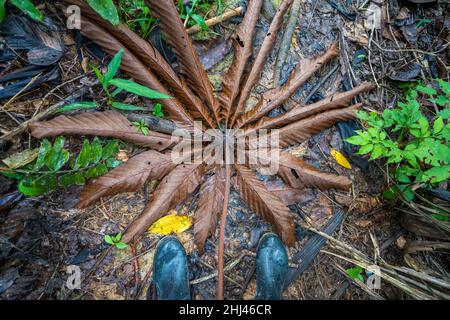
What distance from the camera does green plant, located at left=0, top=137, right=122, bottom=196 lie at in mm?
1570

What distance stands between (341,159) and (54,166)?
2003mm

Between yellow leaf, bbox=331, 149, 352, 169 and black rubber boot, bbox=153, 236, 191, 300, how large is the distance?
53.3 inches

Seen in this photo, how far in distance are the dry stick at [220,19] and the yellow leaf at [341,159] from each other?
1.32 meters

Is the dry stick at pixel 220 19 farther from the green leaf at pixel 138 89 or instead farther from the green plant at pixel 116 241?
the green plant at pixel 116 241

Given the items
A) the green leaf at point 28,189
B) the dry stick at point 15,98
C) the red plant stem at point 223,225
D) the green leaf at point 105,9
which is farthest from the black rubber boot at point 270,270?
the dry stick at point 15,98

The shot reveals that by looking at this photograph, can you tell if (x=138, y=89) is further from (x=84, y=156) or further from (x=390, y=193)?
(x=390, y=193)

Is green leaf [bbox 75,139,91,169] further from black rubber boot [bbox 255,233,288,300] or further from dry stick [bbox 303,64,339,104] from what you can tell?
dry stick [bbox 303,64,339,104]

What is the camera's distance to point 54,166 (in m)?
1.60

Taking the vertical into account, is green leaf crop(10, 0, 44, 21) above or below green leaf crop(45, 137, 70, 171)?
above

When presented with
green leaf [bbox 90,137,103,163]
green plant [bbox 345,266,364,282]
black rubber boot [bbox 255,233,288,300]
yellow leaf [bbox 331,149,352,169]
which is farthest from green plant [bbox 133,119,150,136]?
Answer: green plant [bbox 345,266,364,282]

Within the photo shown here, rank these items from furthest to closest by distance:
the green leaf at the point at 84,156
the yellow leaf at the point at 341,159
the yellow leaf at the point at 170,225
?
the yellow leaf at the point at 341,159 < the yellow leaf at the point at 170,225 < the green leaf at the point at 84,156

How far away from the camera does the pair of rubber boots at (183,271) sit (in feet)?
5.79

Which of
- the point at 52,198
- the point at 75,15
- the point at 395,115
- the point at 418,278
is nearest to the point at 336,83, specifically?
the point at 395,115

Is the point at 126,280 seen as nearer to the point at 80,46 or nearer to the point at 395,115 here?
the point at 80,46
